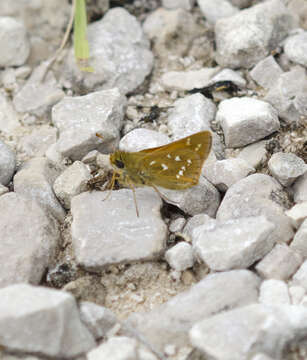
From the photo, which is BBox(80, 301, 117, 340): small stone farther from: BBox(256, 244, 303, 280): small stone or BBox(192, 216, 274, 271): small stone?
BBox(256, 244, 303, 280): small stone

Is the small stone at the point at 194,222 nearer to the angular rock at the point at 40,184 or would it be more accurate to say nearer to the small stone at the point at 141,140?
the small stone at the point at 141,140

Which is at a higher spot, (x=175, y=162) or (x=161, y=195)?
(x=175, y=162)

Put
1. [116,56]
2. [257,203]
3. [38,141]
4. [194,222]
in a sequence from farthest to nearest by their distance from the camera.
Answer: [116,56]
[38,141]
[194,222]
[257,203]

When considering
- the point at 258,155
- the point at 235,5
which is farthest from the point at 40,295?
the point at 235,5

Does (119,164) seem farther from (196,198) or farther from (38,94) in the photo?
(38,94)

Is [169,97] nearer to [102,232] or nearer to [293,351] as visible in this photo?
[102,232]

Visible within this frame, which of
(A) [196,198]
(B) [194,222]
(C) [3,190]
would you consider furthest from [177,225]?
(C) [3,190]
